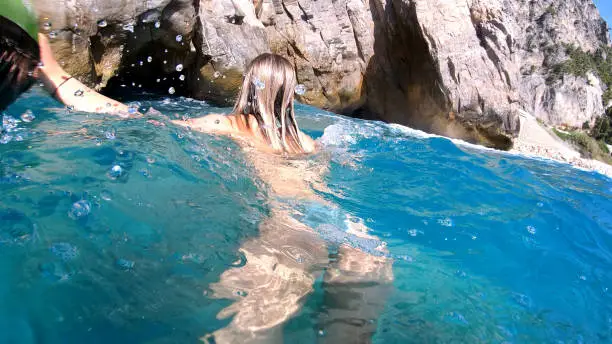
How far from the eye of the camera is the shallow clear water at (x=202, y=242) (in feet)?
4.36

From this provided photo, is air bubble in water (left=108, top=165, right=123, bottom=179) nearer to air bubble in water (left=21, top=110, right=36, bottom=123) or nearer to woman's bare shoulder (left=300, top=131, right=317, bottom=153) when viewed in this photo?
air bubble in water (left=21, top=110, right=36, bottom=123)

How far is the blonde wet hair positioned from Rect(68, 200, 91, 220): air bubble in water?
1.26m

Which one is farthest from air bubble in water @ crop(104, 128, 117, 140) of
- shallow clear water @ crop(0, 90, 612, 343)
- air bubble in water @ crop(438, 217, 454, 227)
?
air bubble in water @ crop(438, 217, 454, 227)

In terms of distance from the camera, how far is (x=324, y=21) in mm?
9453

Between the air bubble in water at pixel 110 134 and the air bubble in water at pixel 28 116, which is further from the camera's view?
the air bubble in water at pixel 28 116

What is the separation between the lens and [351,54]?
9805mm

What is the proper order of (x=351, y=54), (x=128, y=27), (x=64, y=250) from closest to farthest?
(x=64, y=250)
(x=128, y=27)
(x=351, y=54)

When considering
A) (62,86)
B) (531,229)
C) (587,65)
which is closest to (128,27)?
(62,86)

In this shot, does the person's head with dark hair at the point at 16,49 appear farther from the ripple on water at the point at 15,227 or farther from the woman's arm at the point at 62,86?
the ripple on water at the point at 15,227

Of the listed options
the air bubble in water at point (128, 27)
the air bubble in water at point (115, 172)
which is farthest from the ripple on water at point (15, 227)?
the air bubble in water at point (128, 27)

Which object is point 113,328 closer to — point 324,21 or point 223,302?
point 223,302

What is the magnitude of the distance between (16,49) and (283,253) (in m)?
1.51

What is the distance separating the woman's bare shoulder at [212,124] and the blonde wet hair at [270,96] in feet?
0.36

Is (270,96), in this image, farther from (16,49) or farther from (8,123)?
(8,123)
